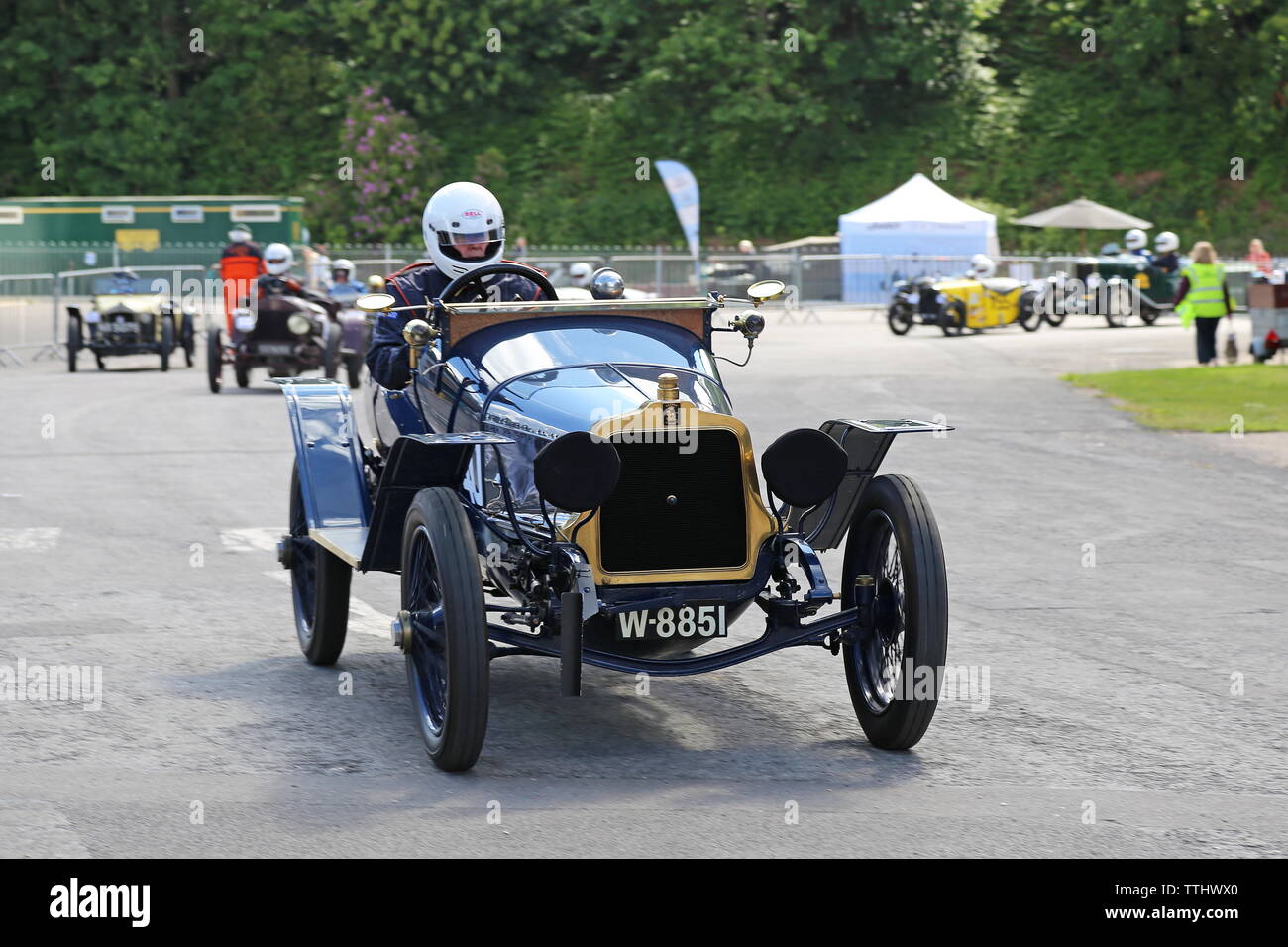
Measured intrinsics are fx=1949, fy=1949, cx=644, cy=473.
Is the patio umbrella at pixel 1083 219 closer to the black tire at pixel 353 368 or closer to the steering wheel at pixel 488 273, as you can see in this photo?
the black tire at pixel 353 368

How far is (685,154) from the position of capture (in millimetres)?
56344

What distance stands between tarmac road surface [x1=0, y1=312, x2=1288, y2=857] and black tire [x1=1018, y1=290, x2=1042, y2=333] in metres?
21.3

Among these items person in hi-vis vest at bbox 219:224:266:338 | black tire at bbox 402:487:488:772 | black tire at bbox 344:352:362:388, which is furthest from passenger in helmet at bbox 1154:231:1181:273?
black tire at bbox 402:487:488:772

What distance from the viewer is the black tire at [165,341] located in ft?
85.0

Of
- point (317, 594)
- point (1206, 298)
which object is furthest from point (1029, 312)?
point (317, 594)

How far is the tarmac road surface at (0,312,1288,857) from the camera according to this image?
5.61 m

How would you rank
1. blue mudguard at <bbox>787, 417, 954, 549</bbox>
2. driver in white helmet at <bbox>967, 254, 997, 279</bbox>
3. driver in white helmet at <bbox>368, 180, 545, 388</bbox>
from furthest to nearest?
1. driver in white helmet at <bbox>967, 254, 997, 279</bbox>
2. driver in white helmet at <bbox>368, 180, 545, 388</bbox>
3. blue mudguard at <bbox>787, 417, 954, 549</bbox>

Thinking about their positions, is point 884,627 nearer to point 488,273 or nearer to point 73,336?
point 488,273

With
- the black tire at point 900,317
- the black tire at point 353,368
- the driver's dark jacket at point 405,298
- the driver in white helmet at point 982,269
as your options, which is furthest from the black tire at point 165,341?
the driver's dark jacket at point 405,298

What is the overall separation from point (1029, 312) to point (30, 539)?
84.5 feet

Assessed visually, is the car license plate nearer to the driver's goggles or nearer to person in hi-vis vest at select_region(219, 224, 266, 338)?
the driver's goggles

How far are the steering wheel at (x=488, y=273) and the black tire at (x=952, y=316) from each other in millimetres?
25533

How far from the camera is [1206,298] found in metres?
24.4
